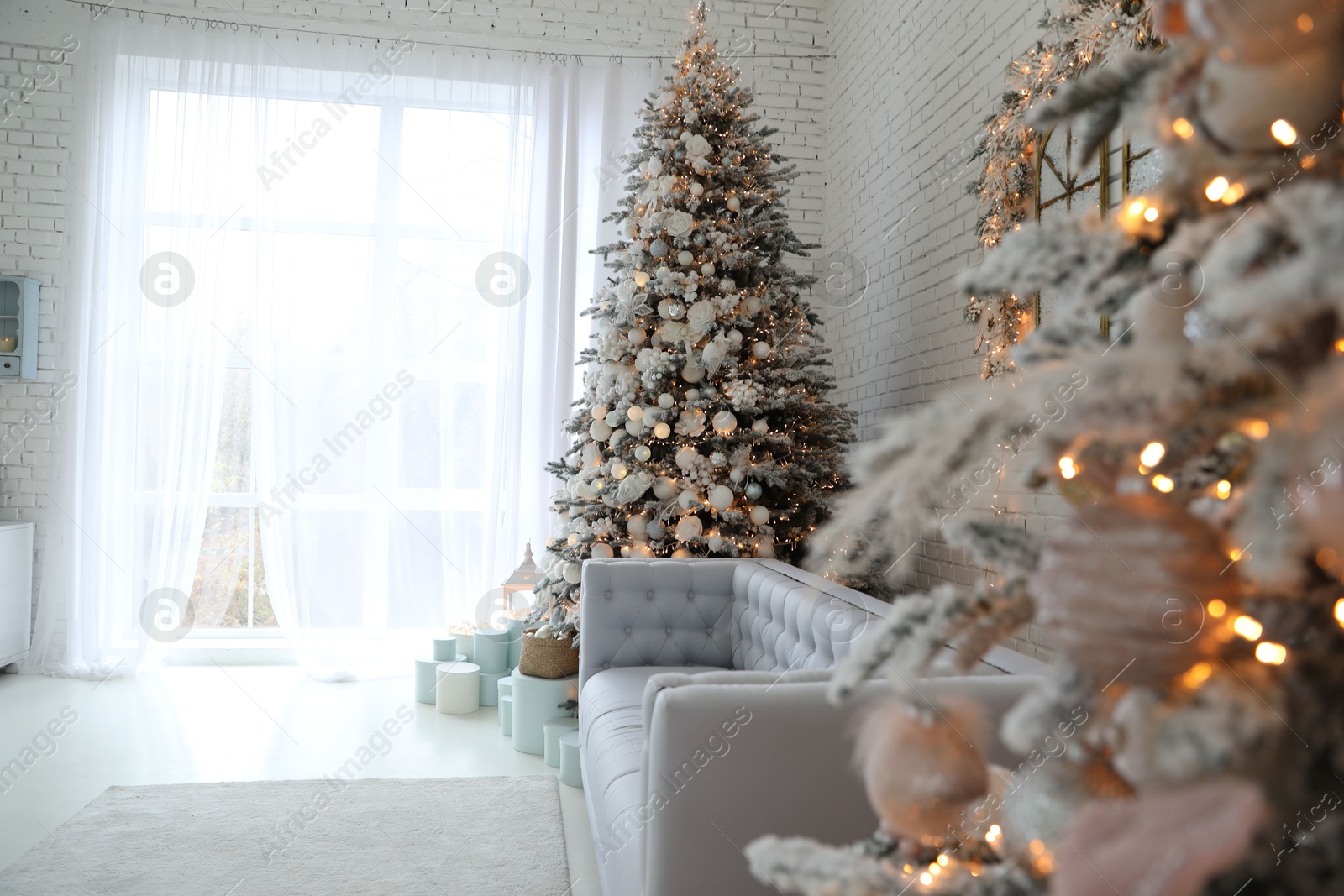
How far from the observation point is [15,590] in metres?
4.46

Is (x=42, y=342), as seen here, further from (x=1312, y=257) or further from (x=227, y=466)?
(x=1312, y=257)

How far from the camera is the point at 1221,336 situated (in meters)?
0.51

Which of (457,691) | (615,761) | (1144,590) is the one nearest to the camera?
(1144,590)

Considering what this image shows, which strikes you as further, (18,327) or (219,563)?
(219,563)

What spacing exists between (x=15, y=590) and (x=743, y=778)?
4.67 metres

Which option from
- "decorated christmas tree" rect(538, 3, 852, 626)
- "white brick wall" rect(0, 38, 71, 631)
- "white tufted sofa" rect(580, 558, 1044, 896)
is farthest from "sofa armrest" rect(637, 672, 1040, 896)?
"white brick wall" rect(0, 38, 71, 631)

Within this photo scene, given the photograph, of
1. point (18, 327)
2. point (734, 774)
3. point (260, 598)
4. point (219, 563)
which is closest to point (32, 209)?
point (18, 327)

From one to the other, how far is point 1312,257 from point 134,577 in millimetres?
5402

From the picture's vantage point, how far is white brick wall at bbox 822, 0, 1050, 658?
3.29m

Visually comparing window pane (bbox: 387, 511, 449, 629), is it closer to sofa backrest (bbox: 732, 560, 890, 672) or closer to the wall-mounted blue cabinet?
the wall-mounted blue cabinet

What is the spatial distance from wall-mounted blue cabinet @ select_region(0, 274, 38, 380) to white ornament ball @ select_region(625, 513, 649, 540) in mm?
3519

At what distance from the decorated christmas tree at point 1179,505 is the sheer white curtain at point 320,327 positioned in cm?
436

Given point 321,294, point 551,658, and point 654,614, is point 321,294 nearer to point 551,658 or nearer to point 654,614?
point 551,658

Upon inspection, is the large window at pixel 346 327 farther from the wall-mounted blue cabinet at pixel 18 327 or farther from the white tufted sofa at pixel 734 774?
the white tufted sofa at pixel 734 774
